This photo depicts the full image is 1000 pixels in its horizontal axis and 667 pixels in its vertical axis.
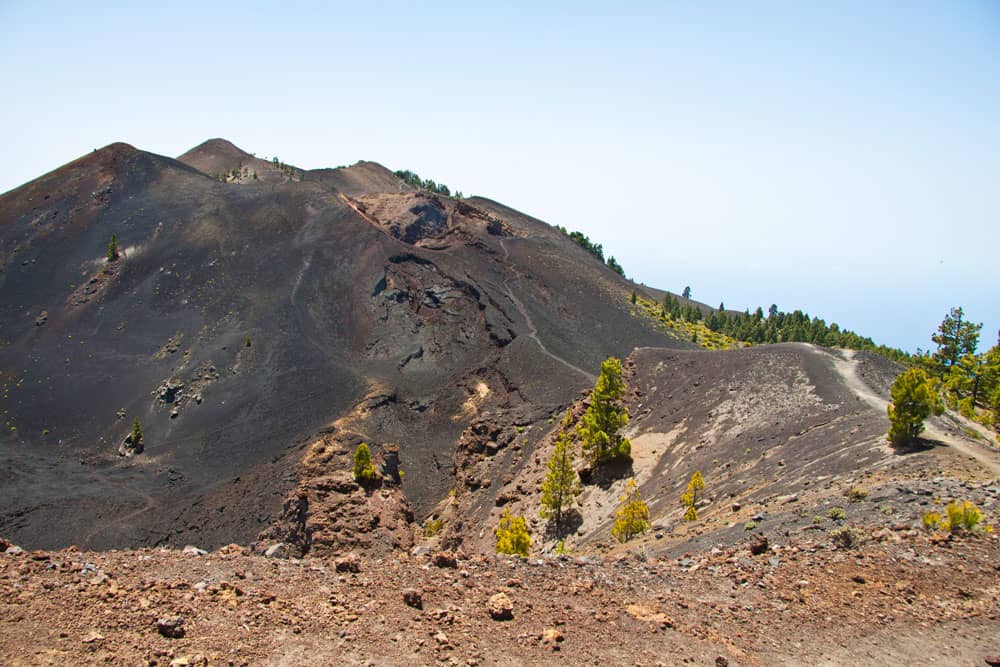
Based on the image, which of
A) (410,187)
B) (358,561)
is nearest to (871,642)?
(358,561)


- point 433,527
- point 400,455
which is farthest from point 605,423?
point 400,455

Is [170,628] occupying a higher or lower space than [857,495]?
lower

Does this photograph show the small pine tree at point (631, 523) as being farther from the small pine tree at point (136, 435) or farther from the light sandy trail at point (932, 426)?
the small pine tree at point (136, 435)

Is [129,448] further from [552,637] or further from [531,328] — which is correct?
[552,637]

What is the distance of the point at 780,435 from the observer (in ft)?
105

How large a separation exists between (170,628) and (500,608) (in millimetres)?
4844

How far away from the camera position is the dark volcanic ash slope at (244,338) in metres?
46.5

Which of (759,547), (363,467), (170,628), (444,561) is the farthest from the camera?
(363,467)

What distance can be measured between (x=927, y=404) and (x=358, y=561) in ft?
71.6

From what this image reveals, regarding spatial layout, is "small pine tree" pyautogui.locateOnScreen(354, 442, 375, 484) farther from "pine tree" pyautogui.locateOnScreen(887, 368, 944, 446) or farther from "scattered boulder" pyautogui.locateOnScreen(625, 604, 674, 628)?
"scattered boulder" pyautogui.locateOnScreen(625, 604, 674, 628)

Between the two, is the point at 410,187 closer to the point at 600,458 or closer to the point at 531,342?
the point at 531,342

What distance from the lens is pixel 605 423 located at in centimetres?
3700

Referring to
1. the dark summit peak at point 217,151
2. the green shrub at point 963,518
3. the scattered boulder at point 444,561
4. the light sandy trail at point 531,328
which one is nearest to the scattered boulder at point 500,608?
the scattered boulder at point 444,561

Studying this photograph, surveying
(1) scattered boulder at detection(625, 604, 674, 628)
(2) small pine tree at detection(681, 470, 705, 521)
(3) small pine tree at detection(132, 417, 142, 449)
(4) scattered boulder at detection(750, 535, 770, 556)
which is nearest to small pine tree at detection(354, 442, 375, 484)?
(2) small pine tree at detection(681, 470, 705, 521)
